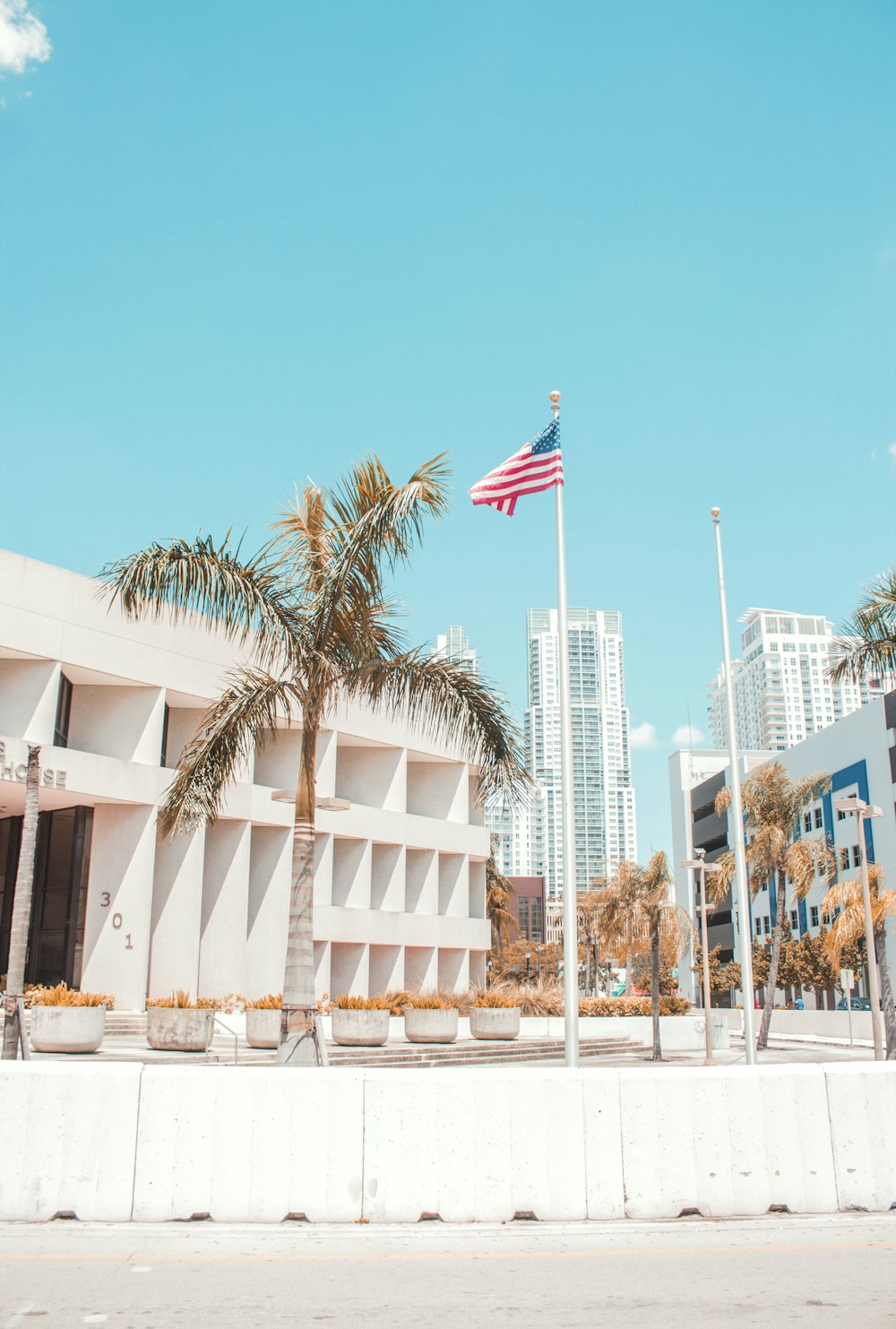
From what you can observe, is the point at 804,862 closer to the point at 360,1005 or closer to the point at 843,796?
the point at 360,1005

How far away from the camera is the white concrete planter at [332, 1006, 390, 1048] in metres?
26.6

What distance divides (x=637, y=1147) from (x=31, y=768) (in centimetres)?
1410

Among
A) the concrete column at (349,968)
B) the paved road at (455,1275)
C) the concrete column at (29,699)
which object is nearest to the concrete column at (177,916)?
the concrete column at (29,699)

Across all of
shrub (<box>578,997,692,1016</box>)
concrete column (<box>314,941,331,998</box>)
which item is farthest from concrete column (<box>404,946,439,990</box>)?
shrub (<box>578,997,692,1016</box>)

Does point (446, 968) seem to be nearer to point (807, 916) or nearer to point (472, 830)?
point (472, 830)

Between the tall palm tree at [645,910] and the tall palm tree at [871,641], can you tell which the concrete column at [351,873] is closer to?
the tall palm tree at [645,910]

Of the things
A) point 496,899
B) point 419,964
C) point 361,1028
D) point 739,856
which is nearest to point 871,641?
point 739,856

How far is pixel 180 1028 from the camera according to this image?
2359 cm

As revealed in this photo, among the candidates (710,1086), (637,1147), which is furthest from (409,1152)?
(710,1086)

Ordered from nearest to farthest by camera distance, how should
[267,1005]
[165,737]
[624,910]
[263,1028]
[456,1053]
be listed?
[263,1028]
[267,1005]
[456,1053]
[624,910]
[165,737]

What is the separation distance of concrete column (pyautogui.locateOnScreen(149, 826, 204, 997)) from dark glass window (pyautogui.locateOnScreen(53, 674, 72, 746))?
4376 millimetres

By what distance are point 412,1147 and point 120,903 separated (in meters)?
25.9

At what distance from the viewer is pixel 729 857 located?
42031mm

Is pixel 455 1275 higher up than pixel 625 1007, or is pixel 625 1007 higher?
pixel 625 1007
